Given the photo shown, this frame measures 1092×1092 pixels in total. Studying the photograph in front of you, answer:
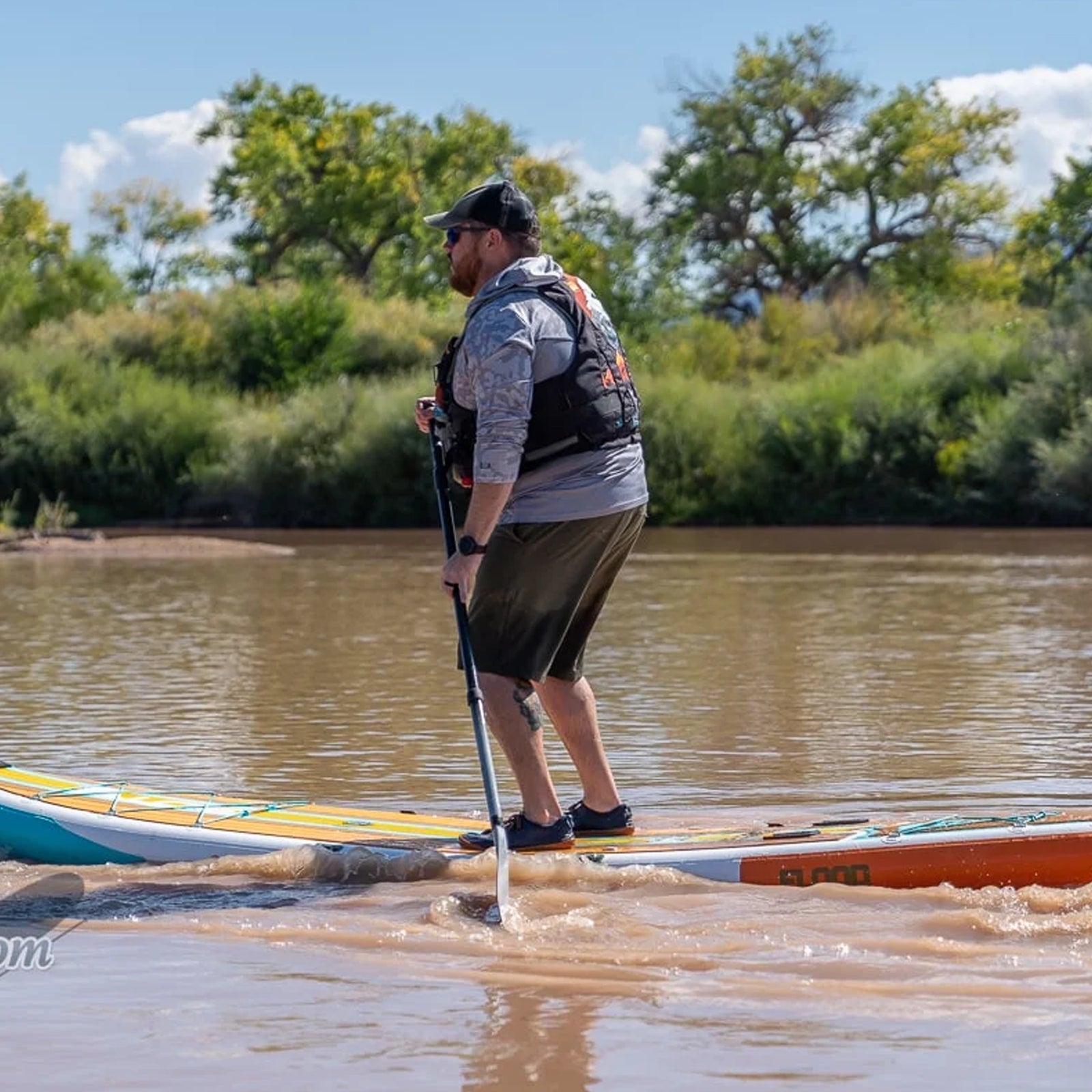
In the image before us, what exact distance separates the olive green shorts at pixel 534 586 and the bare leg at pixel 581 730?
0.13 m

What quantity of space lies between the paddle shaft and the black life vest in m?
0.21

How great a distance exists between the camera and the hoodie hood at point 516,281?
5.81 metres

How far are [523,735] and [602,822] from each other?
17.1 inches

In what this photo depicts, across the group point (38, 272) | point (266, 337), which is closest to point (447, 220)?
point (266, 337)

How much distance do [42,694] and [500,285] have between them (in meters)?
5.76

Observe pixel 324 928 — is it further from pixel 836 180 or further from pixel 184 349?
pixel 836 180

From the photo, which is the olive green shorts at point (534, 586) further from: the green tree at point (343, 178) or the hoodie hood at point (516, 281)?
the green tree at point (343, 178)

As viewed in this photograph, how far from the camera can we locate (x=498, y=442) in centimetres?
570

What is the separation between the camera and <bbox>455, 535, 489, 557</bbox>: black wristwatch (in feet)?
19.1

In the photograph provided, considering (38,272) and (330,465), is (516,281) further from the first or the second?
(38,272)

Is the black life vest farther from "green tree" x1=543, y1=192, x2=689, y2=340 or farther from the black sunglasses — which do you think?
"green tree" x1=543, y1=192, x2=689, y2=340

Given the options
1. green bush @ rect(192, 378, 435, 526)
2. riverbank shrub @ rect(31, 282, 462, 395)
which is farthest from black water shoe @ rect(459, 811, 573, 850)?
riverbank shrub @ rect(31, 282, 462, 395)

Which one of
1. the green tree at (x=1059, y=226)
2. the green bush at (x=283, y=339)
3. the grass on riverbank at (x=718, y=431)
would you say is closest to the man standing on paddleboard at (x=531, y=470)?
the grass on riverbank at (x=718, y=431)

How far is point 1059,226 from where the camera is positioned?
6303cm
